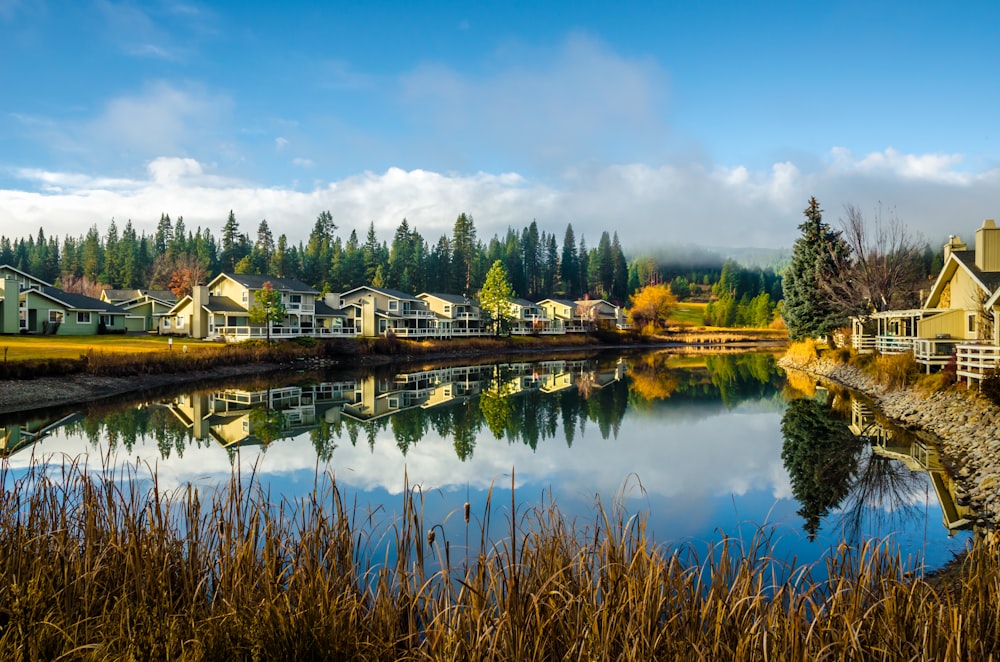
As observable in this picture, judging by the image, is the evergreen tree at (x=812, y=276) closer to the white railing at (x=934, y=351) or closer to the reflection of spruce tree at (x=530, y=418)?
the white railing at (x=934, y=351)

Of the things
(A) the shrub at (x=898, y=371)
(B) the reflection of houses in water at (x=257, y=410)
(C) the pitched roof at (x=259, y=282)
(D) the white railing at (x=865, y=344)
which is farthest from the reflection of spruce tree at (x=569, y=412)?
(C) the pitched roof at (x=259, y=282)

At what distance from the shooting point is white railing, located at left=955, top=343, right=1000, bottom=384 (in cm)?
1491

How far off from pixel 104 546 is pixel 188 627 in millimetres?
1352

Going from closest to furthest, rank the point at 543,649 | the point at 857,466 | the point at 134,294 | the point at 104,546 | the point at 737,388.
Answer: the point at 543,649 → the point at 104,546 → the point at 857,466 → the point at 737,388 → the point at 134,294

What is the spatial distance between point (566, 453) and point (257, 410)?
12.6 m

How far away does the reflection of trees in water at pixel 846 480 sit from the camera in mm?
9383

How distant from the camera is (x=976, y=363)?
1588 centimetres

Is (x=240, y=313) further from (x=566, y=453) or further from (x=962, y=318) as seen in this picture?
(x=962, y=318)

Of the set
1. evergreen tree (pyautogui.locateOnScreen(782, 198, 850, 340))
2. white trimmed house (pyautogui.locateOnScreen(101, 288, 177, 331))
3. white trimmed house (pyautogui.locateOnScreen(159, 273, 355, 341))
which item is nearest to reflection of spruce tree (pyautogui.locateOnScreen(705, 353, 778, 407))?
evergreen tree (pyautogui.locateOnScreen(782, 198, 850, 340))

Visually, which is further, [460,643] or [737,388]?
[737,388]

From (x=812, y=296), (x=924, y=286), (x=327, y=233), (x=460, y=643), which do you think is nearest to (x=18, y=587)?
(x=460, y=643)

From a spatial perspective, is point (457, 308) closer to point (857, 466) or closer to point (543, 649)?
point (857, 466)

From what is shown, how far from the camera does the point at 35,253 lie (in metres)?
107

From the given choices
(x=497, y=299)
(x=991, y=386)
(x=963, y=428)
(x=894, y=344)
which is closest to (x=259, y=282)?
(x=497, y=299)
